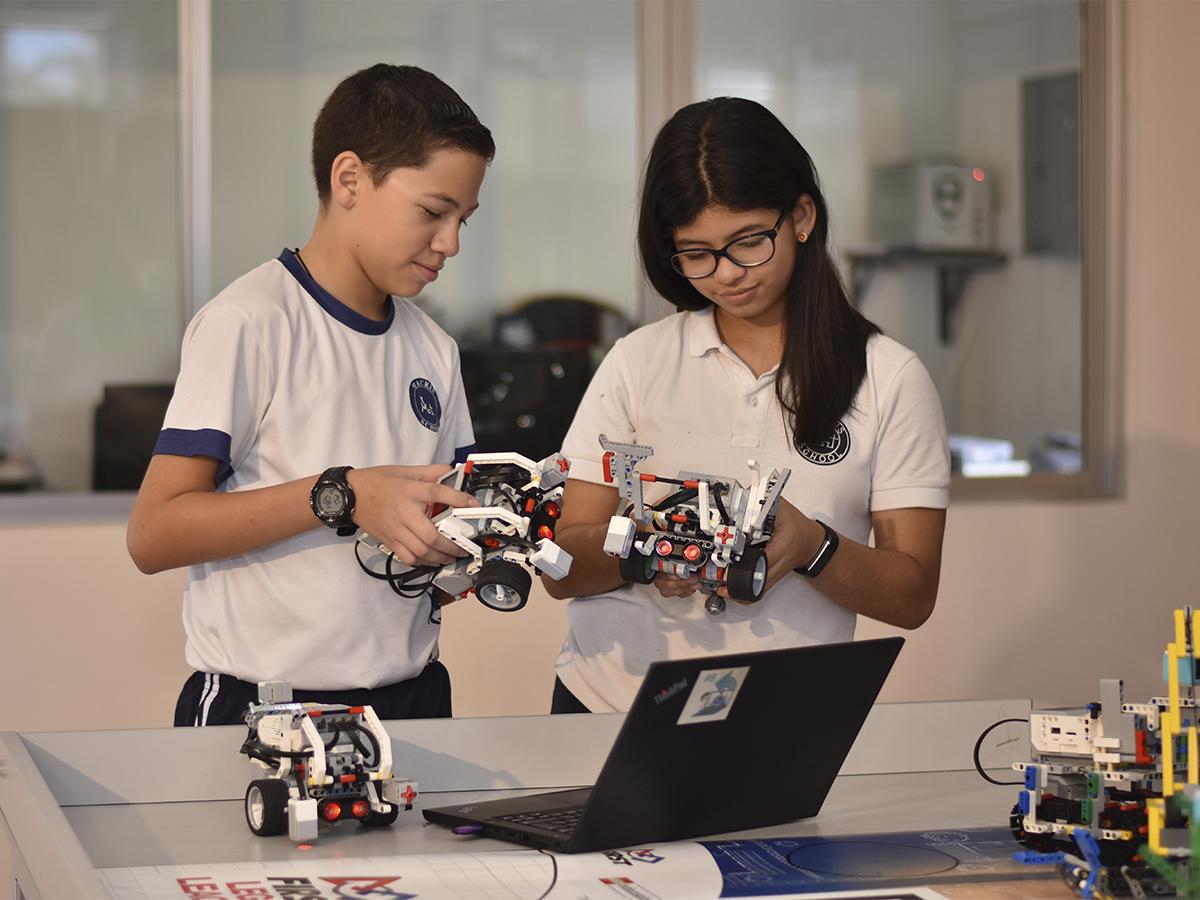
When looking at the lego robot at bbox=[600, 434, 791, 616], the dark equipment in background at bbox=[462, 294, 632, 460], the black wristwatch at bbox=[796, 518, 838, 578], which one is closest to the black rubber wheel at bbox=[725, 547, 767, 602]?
the lego robot at bbox=[600, 434, 791, 616]

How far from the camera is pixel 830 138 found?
3602 millimetres

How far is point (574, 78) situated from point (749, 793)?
2485mm

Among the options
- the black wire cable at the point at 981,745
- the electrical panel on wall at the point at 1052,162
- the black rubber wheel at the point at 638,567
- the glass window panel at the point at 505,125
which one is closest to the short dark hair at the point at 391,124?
the black rubber wheel at the point at 638,567

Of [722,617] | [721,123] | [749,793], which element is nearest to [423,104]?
[721,123]

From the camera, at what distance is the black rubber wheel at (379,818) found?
1260 millimetres

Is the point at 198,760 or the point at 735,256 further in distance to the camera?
the point at 735,256

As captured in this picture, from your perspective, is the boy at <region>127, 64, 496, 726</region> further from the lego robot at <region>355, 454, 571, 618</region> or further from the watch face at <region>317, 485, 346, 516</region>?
the lego robot at <region>355, 454, 571, 618</region>

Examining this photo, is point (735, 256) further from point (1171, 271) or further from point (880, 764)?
point (1171, 271)

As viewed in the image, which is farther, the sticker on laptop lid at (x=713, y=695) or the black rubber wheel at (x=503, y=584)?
the black rubber wheel at (x=503, y=584)

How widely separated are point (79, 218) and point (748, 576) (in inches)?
88.5

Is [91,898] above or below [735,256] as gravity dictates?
below

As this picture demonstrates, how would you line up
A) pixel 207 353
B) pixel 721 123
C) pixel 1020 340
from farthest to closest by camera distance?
pixel 1020 340 → pixel 721 123 → pixel 207 353

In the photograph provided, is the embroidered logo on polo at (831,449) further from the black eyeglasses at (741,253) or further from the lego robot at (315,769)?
the lego robot at (315,769)

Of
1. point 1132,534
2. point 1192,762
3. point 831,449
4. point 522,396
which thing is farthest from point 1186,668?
point 1132,534
